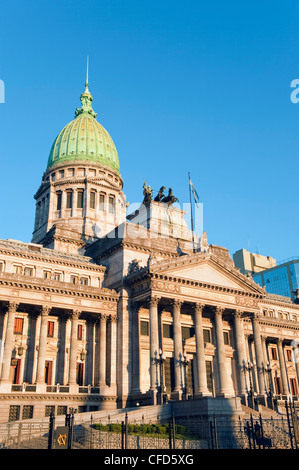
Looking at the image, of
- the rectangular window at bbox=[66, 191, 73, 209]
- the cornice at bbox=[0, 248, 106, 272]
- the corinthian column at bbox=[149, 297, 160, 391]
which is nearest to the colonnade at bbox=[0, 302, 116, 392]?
the corinthian column at bbox=[149, 297, 160, 391]

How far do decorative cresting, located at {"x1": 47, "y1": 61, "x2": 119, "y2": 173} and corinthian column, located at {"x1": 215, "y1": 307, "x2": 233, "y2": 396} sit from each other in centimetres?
4173

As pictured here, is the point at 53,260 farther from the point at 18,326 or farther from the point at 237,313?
the point at 237,313

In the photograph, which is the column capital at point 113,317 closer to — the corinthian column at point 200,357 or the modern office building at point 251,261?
the corinthian column at point 200,357

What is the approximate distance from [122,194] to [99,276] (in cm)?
3044

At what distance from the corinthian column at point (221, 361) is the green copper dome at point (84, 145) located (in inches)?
1645

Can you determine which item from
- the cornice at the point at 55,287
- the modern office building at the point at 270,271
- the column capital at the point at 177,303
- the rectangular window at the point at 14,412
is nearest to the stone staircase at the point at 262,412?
the column capital at the point at 177,303

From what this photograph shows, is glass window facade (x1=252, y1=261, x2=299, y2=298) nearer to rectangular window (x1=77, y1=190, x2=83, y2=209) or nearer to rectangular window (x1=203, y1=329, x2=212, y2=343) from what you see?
rectangular window (x1=77, y1=190, x2=83, y2=209)

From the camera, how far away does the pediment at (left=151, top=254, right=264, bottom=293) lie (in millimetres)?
57219

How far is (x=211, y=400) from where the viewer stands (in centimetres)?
4584

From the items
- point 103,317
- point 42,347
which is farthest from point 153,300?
point 42,347

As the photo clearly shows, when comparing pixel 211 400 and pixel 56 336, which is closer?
pixel 211 400

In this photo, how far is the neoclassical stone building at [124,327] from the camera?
170 feet
